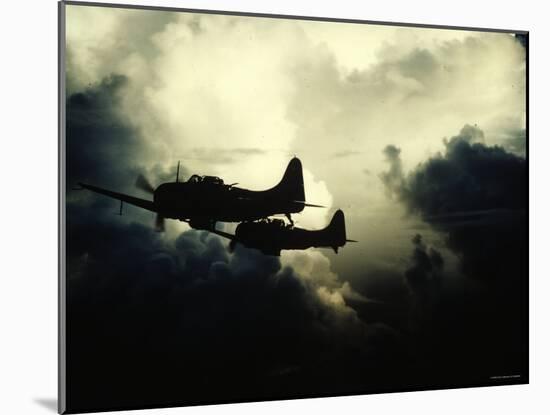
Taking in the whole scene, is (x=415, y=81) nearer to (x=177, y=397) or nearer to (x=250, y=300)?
(x=250, y=300)

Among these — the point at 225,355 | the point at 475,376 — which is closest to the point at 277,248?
the point at 225,355

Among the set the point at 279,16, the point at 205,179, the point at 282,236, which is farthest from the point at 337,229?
the point at 279,16

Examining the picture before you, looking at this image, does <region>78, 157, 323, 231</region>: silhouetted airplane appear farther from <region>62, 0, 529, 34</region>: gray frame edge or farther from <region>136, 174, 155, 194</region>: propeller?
<region>62, 0, 529, 34</region>: gray frame edge

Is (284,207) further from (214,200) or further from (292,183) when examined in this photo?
(214,200)

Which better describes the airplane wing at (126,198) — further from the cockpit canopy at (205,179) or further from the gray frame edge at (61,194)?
the cockpit canopy at (205,179)

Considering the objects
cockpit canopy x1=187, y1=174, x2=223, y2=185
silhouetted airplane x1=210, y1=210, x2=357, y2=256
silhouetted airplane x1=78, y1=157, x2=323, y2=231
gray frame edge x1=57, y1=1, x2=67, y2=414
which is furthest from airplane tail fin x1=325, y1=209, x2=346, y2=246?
gray frame edge x1=57, y1=1, x2=67, y2=414
